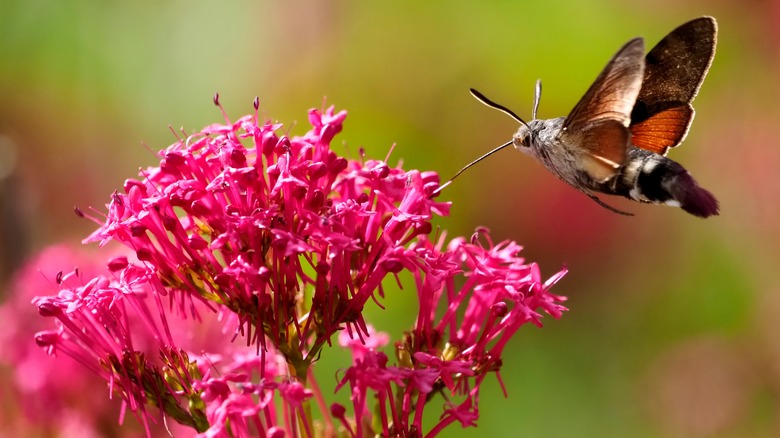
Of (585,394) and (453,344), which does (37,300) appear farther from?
(585,394)

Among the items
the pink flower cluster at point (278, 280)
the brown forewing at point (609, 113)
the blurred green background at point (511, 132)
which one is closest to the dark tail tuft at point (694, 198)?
the brown forewing at point (609, 113)

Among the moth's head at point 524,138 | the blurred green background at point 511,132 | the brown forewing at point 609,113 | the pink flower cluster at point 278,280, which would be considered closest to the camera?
the pink flower cluster at point 278,280

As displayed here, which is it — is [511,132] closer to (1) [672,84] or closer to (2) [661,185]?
(1) [672,84]

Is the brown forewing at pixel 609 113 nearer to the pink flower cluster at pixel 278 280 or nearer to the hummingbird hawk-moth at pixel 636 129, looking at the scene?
the hummingbird hawk-moth at pixel 636 129

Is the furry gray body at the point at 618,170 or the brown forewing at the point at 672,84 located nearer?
the furry gray body at the point at 618,170

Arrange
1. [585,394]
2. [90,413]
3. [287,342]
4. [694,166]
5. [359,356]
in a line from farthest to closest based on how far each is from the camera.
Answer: [694,166] → [585,394] → [90,413] → [359,356] → [287,342]

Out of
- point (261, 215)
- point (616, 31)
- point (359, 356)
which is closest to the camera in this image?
point (261, 215)

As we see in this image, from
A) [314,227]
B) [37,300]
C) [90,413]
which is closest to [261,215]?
[314,227]
